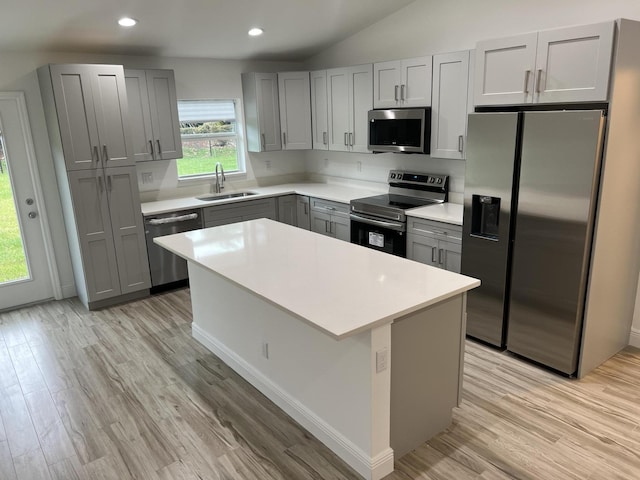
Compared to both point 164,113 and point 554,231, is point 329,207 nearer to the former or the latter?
point 164,113

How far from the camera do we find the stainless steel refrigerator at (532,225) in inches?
113

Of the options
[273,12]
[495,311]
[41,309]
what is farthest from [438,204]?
[41,309]

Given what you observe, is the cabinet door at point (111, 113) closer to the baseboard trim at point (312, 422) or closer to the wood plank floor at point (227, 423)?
the wood plank floor at point (227, 423)

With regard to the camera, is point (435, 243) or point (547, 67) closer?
point (547, 67)

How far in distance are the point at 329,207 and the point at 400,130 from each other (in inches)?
46.4

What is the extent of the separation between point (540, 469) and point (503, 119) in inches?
83.7

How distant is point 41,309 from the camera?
4.64m

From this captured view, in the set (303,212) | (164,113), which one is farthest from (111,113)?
(303,212)

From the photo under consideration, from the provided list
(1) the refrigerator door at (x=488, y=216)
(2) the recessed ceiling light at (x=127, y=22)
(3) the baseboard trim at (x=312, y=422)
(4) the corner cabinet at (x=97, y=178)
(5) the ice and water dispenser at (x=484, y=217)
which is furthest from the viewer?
(4) the corner cabinet at (x=97, y=178)

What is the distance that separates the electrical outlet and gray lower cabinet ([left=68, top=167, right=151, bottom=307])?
3272 mm

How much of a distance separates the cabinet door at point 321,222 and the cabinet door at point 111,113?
2067mm

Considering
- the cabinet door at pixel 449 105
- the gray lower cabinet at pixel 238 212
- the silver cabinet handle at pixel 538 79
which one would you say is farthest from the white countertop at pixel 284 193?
the silver cabinet handle at pixel 538 79

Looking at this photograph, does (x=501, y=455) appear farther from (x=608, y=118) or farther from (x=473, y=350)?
(x=608, y=118)

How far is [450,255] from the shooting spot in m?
3.90
